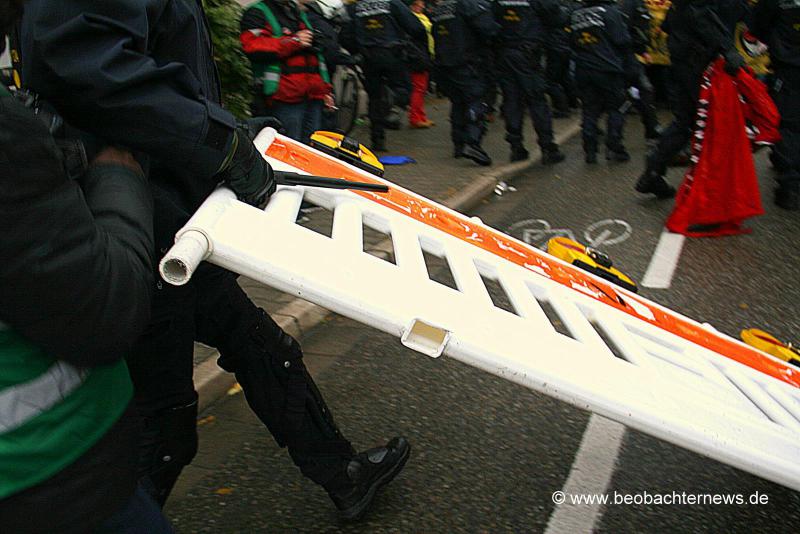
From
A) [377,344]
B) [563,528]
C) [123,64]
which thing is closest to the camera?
[123,64]

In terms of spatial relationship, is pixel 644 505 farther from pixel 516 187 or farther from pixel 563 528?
pixel 516 187

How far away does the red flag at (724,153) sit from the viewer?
5.69 metres

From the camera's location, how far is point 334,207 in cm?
231

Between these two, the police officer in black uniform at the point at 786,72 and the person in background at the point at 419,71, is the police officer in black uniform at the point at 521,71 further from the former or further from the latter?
the police officer in black uniform at the point at 786,72

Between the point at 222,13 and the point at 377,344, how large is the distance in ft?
9.26

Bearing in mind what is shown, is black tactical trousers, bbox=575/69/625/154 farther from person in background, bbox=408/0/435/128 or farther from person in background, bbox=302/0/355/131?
person in background, bbox=302/0/355/131

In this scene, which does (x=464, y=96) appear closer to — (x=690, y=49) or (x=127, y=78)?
(x=690, y=49)

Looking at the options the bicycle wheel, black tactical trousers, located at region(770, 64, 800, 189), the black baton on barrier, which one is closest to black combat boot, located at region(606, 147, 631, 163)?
black tactical trousers, located at region(770, 64, 800, 189)

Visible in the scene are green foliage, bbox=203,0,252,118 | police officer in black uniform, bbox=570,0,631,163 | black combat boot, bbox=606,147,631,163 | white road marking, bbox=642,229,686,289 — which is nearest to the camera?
white road marking, bbox=642,229,686,289

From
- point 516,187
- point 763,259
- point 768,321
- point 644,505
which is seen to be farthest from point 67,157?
point 516,187

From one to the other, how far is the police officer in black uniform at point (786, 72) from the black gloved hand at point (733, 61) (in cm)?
86

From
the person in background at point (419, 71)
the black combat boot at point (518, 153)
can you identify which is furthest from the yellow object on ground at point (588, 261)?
the person in background at point (419, 71)

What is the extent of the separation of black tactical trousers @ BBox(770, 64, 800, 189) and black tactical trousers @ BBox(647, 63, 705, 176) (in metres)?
0.72

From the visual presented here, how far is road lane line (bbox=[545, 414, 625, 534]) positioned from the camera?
2.79 metres
